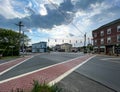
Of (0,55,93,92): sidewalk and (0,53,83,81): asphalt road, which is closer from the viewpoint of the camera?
(0,55,93,92): sidewalk

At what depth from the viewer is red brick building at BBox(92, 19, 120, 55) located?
55.5m

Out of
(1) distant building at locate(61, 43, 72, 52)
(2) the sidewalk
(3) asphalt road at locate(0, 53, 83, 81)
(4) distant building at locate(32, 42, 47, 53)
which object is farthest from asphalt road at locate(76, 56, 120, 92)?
(1) distant building at locate(61, 43, 72, 52)

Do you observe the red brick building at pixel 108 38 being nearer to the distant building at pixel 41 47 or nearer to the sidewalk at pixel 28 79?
the distant building at pixel 41 47

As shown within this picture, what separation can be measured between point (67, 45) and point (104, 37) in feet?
338

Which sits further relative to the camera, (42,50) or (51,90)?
(42,50)

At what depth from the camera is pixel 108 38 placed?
6081cm

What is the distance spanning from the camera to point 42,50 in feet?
357

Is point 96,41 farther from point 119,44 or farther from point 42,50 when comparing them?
point 42,50

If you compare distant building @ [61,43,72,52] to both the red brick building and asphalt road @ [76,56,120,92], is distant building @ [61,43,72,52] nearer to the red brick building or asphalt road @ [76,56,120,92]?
the red brick building

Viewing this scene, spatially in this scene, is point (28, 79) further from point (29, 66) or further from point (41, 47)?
point (41, 47)

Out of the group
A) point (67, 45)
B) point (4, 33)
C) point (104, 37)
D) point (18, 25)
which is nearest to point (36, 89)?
point (18, 25)

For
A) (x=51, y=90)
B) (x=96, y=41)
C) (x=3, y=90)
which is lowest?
(x=3, y=90)

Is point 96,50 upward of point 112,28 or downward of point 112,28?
downward

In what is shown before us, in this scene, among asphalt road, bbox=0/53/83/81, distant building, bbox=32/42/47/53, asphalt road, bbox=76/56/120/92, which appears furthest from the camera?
distant building, bbox=32/42/47/53
